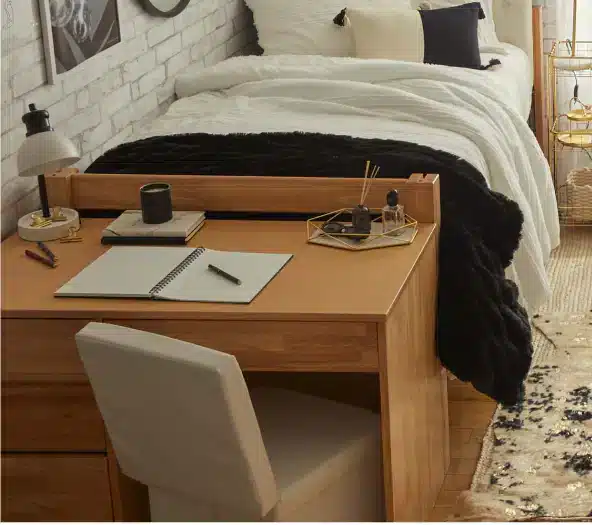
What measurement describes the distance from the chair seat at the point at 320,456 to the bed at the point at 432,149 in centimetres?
37

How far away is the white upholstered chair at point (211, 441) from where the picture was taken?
69.4 inches

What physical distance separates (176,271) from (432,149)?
856 millimetres

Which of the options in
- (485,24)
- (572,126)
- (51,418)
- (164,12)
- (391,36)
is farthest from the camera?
(572,126)

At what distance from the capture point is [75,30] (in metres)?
2.92

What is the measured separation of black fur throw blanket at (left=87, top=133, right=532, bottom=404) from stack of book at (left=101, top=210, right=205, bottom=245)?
12.8 inches

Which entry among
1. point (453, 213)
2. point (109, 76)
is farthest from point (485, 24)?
point (453, 213)

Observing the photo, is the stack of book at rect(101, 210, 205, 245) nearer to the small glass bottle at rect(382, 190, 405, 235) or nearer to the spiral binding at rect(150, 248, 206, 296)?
the spiral binding at rect(150, 248, 206, 296)

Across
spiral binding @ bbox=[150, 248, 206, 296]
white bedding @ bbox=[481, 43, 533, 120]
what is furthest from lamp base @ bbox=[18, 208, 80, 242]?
white bedding @ bbox=[481, 43, 533, 120]

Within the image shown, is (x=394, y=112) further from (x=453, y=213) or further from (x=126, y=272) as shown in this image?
(x=126, y=272)

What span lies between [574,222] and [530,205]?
3.83ft

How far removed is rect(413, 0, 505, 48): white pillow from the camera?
14.2 ft

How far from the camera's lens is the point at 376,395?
96.4 inches

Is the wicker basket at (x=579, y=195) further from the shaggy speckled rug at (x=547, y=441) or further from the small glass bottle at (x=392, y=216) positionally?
the small glass bottle at (x=392, y=216)

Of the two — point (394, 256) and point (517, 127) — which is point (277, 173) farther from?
point (517, 127)
